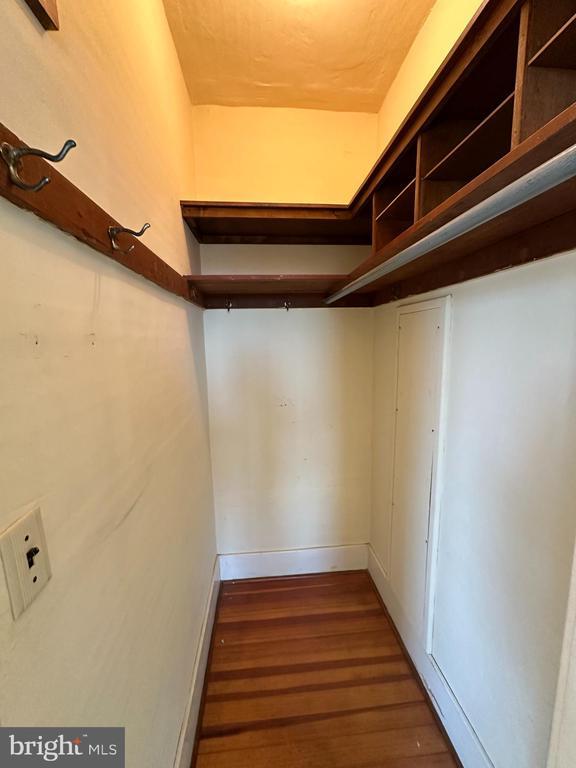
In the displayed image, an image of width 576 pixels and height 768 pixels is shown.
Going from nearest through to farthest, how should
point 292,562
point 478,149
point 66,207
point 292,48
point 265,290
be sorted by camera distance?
point 66,207 < point 478,149 < point 292,48 < point 265,290 < point 292,562

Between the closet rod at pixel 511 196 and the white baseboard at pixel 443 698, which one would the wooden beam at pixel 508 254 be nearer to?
the closet rod at pixel 511 196

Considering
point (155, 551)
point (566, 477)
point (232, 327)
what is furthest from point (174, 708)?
point (232, 327)

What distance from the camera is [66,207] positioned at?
0.54 m

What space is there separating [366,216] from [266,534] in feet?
6.92

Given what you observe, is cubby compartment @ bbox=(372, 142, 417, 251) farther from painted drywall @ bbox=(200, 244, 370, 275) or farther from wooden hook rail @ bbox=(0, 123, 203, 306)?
wooden hook rail @ bbox=(0, 123, 203, 306)

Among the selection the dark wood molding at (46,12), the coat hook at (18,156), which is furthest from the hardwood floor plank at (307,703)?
the dark wood molding at (46,12)

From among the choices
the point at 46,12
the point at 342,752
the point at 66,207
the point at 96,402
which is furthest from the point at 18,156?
the point at 342,752

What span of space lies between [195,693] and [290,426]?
1.37 meters

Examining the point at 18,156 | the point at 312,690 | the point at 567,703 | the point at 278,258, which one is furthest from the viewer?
the point at 278,258

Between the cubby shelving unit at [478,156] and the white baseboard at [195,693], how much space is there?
5.84ft

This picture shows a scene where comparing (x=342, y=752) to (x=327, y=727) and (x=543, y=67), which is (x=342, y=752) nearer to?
(x=327, y=727)

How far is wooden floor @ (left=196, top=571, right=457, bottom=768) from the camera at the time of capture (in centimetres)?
129

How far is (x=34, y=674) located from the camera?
456 mm
